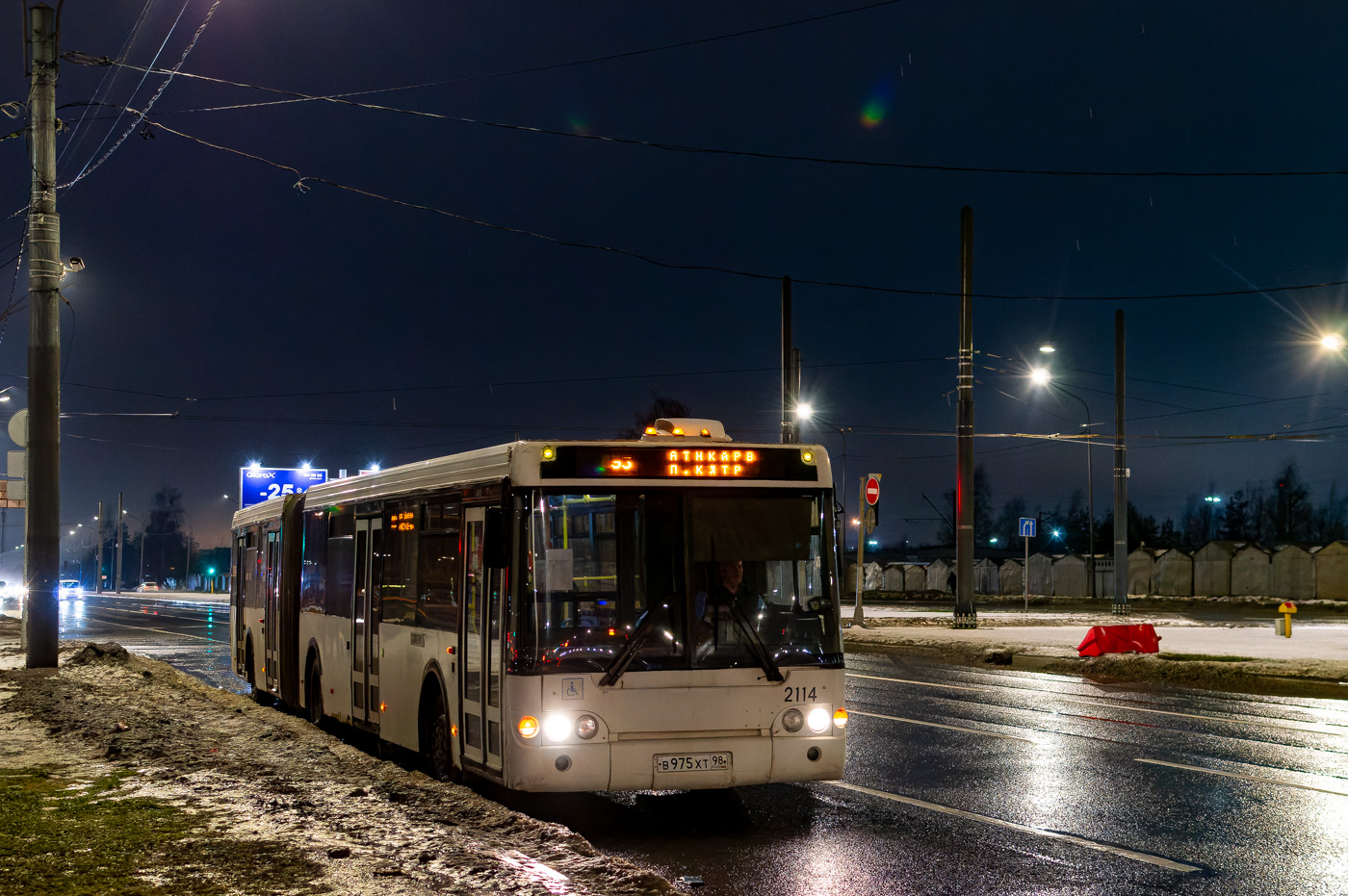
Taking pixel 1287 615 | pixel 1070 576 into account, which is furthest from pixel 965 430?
pixel 1070 576

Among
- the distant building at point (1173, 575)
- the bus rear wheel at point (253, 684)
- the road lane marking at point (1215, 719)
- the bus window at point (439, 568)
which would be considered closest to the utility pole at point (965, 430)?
the road lane marking at point (1215, 719)

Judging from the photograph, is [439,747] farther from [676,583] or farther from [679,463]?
[679,463]

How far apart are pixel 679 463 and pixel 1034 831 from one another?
3.34 meters

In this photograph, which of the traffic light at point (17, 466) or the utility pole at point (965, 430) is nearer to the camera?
the traffic light at point (17, 466)

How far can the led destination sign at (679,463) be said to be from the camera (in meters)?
8.80

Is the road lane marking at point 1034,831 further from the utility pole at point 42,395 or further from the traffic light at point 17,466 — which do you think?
the traffic light at point 17,466

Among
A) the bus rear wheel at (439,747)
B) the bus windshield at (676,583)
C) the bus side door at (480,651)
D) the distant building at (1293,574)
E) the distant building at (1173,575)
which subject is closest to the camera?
A: the bus windshield at (676,583)

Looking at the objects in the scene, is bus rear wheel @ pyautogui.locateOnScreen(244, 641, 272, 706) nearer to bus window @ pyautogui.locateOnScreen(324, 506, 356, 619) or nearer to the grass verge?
bus window @ pyautogui.locateOnScreen(324, 506, 356, 619)

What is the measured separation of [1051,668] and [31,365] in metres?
17.3

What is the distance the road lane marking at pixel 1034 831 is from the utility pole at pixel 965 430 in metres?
20.9

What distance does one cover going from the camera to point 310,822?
7.54 m

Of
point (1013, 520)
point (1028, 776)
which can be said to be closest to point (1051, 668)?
point (1028, 776)

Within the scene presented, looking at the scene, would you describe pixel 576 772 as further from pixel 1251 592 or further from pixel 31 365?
pixel 1251 592

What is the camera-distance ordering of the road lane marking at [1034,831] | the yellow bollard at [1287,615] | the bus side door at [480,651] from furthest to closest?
the yellow bollard at [1287,615] < the bus side door at [480,651] < the road lane marking at [1034,831]
